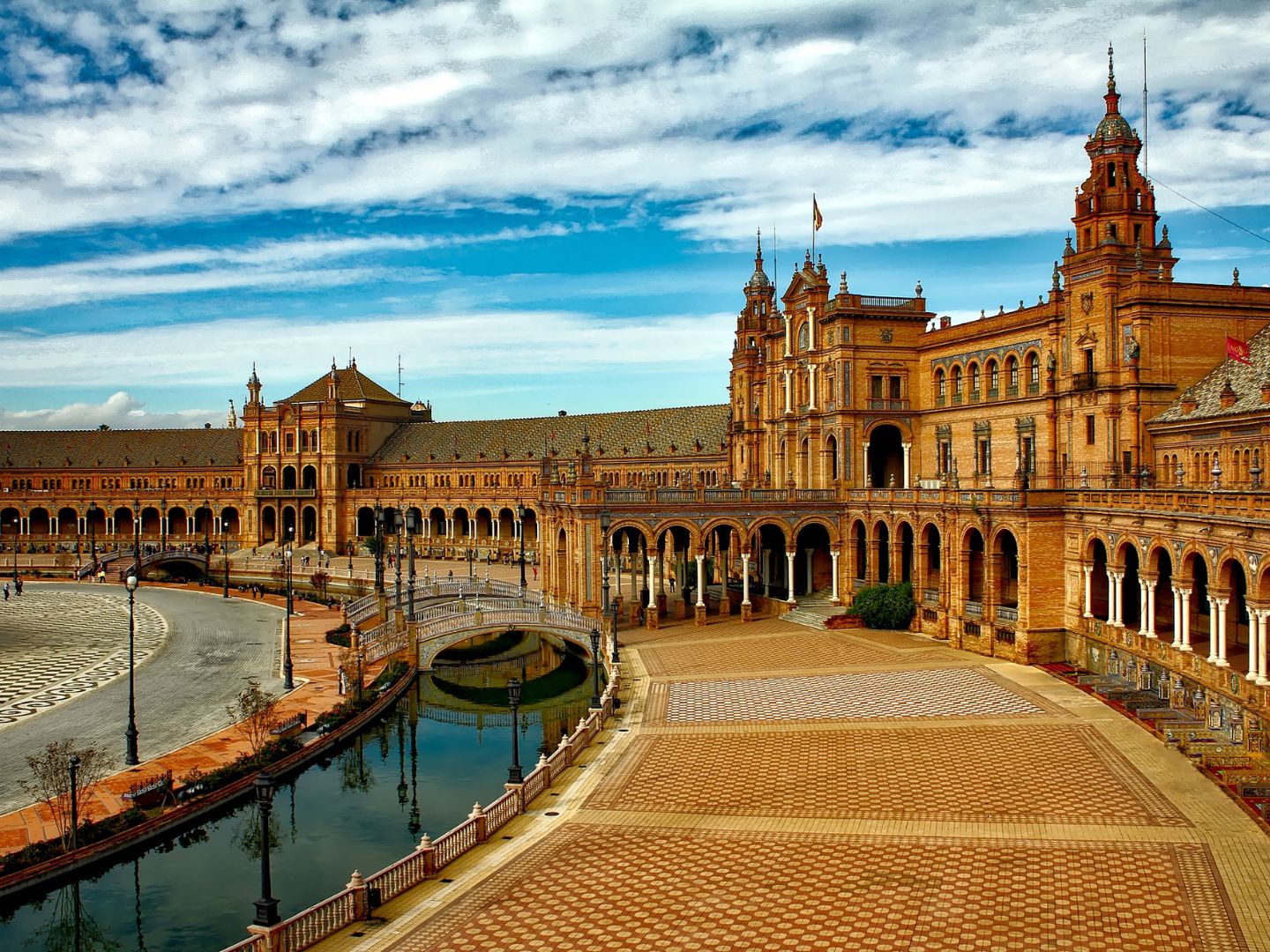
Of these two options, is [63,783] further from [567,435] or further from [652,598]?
[567,435]

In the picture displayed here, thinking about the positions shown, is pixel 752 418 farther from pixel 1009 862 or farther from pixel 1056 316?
pixel 1009 862

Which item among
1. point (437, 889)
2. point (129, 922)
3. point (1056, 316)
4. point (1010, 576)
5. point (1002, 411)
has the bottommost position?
point (129, 922)

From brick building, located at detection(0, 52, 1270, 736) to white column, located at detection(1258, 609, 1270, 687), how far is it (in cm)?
8

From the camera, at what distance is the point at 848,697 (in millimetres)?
39500

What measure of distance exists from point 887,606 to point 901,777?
2529cm

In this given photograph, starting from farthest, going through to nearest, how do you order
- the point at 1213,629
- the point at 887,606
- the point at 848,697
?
the point at 887,606, the point at 848,697, the point at 1213,629

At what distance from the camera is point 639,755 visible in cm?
3253

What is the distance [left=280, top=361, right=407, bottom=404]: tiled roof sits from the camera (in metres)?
117

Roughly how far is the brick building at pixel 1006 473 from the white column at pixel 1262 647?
0.26 ft

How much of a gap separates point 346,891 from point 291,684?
85.6 ft

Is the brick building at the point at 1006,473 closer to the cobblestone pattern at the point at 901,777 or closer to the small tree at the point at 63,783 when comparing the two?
the cobblestone pattern at the point at 901,777

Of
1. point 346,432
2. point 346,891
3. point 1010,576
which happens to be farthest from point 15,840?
point 346,432

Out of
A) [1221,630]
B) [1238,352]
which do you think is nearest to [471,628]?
[1221,630]

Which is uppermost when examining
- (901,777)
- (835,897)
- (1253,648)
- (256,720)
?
(1253,648)
